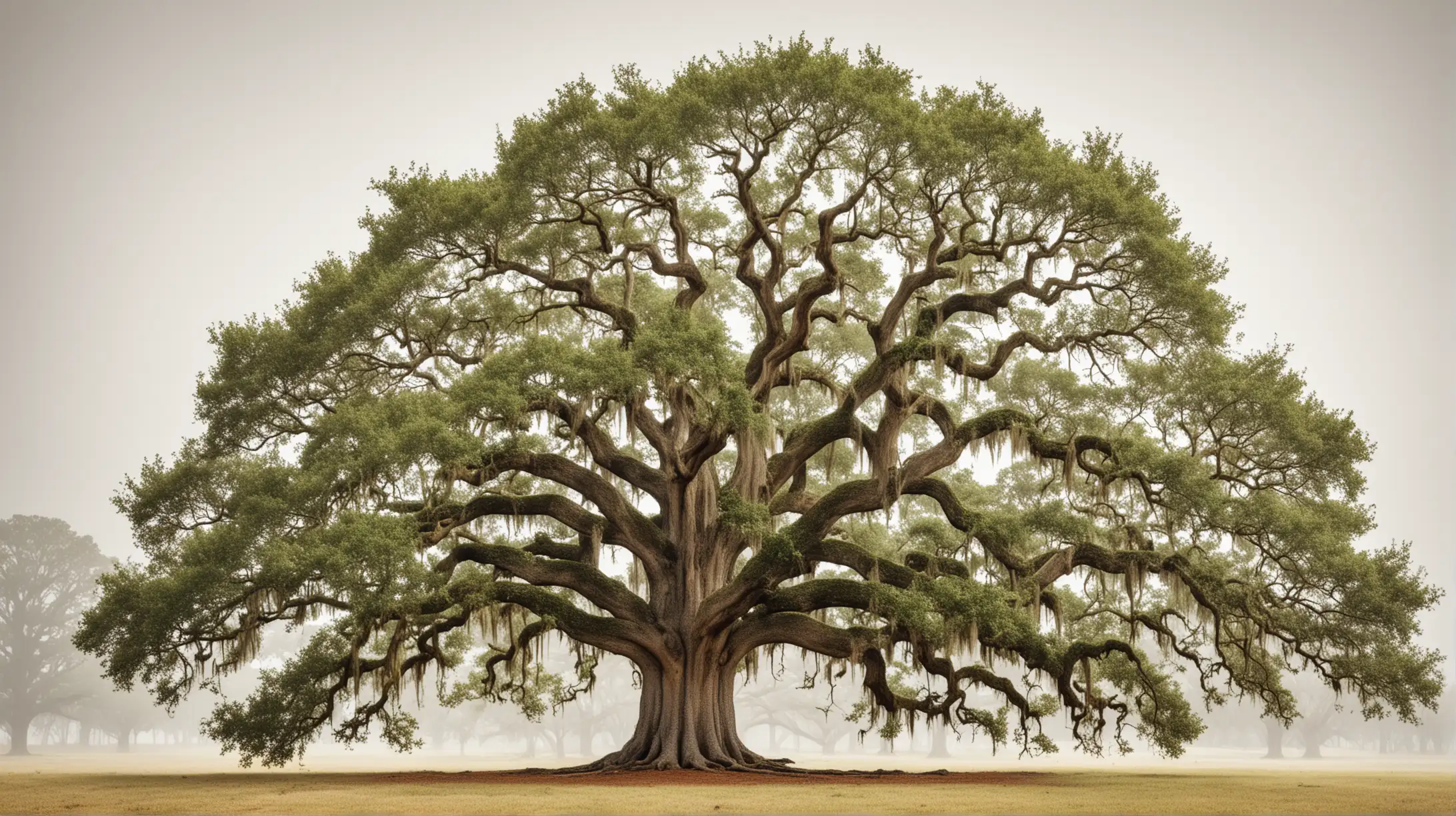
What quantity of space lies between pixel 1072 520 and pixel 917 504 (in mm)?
11251

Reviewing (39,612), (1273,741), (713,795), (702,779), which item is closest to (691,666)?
(702,779)

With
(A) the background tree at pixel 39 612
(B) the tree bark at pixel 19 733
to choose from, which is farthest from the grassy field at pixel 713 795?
(A) the background tree at pixel 39 612

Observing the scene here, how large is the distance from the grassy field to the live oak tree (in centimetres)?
154

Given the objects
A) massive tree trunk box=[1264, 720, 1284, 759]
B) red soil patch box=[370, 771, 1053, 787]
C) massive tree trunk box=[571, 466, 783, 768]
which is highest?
massive tree trunk box=[571, 466, 783, 768]

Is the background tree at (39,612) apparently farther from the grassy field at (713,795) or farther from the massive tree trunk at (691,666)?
the massive tree trunk at (691,666)

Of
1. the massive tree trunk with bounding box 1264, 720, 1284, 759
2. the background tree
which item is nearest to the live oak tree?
the massive tree trunk with bounding box 1264, 720, 1284, 759

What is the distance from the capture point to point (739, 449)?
22.8 meters

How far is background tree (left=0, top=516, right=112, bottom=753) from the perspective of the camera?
192 ft

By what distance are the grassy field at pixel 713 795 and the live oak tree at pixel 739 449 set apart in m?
1.54

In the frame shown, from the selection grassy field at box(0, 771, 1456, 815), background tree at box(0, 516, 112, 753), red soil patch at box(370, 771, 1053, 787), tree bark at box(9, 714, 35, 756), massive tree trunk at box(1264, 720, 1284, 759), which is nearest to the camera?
grassy field at box(0, 771, 1456, 815)

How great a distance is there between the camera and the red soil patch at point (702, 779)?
59.8 ft

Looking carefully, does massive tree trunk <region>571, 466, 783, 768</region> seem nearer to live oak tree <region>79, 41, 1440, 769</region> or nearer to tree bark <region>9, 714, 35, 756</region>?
live oak tree <region>79, 41, 1440, 769</region>

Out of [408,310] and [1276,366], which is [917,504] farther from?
[408,310]

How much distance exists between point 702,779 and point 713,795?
3605 millimetres
